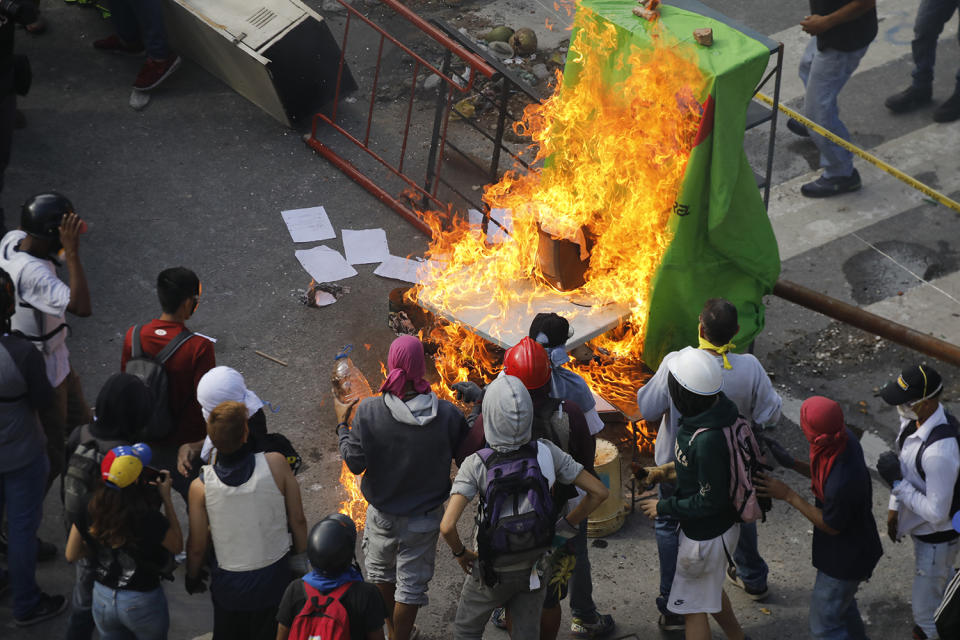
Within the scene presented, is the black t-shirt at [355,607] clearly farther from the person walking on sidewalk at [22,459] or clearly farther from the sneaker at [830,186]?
the sneaker at [830,186]

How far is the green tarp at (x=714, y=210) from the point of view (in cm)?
620

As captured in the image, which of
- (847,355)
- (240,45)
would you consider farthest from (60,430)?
(847,355)

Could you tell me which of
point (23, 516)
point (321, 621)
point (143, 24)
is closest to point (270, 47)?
point (143, 24)

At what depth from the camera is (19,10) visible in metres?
7.57

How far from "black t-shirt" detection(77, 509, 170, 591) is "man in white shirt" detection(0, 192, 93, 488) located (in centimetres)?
117

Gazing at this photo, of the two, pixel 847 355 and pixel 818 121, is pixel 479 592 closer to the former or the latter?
pixel 847 355

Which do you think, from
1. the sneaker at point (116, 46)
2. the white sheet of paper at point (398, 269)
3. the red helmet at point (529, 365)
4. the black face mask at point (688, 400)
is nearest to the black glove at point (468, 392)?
the red helmet at point (529, 365)

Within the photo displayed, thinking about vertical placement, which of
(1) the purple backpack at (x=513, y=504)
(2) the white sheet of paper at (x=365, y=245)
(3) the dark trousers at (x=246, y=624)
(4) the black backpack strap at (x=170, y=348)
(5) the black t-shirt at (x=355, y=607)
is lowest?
(2) the white sheet of paper at (x=365, y=245)

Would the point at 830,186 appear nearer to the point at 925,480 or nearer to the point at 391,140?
the point at 391,140

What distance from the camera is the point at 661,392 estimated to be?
17.1 feet

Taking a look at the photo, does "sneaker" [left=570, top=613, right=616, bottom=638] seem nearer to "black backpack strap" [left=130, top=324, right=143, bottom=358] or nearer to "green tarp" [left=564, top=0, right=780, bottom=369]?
"green tarp" [left=564, top=0, right=780, bottom=369]

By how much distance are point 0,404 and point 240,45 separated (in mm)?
4896

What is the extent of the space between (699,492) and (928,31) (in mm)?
7079

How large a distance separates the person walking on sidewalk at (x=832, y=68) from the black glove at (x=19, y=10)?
6112 mm
